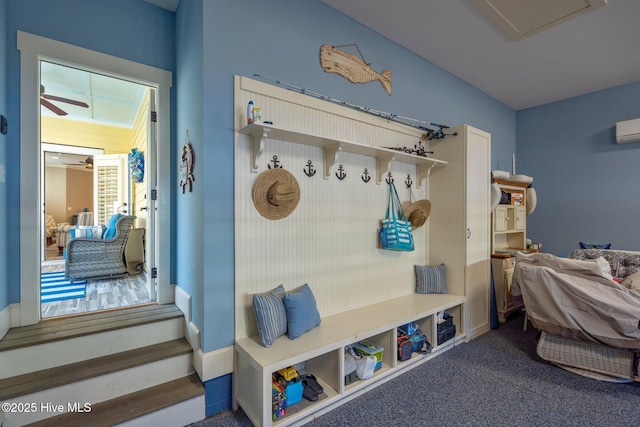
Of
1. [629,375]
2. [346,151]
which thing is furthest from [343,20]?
[629,375]

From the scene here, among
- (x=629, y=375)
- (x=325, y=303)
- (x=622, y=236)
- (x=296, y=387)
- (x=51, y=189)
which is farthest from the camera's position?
(x=51, y=189)

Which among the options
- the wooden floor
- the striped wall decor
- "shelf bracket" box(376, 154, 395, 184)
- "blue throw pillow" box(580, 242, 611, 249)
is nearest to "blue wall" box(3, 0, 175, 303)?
the wooden floor

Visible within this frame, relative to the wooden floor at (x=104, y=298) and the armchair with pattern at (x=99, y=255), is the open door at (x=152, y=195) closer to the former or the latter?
the wooden floor at (x=104, y=298)

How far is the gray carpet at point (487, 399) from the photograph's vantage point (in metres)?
1.83

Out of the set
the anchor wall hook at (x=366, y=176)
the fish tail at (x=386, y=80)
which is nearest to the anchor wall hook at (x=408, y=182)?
the anchor wall hook at (x=366, y=176)

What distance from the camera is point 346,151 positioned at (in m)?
2.51

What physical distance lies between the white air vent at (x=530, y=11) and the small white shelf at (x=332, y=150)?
4.15ft

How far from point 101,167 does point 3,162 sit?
4352mm

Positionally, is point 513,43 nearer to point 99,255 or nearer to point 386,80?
point 386,80

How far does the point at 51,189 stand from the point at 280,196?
9854mm

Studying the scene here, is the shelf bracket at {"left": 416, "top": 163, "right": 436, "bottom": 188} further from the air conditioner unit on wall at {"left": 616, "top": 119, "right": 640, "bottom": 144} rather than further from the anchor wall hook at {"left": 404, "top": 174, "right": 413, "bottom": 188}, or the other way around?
the air conditioner unit on wall at {"left": 616, "top": 119, "right": 640, "bottom": 144}

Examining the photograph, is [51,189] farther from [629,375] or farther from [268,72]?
Result: [629,375]

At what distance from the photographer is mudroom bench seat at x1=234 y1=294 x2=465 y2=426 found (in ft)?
5.57

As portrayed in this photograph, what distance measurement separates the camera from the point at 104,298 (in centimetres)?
290
